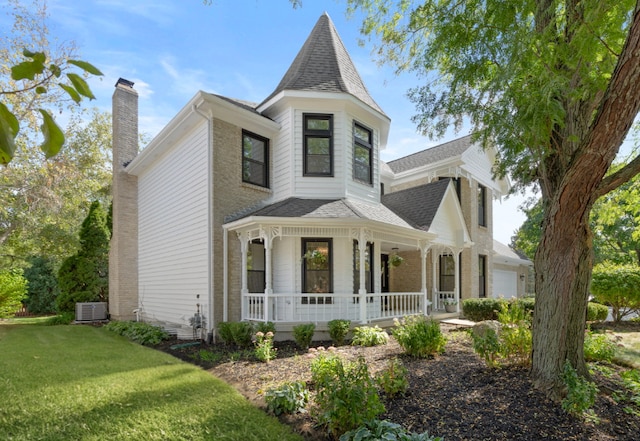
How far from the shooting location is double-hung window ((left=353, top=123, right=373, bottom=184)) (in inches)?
488

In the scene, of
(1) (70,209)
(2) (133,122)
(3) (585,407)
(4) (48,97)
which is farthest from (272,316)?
(4) (48,97)

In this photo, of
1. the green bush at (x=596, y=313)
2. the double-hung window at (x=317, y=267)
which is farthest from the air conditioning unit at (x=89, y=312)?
the green bush at (x=596, y=313)

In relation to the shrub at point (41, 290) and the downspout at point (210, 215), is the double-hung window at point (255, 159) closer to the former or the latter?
the downspout at point (210, 215)

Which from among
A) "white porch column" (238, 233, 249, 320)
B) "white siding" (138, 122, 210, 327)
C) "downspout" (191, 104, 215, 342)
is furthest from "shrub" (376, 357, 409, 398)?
"white siding" (138, 122, 210, 327)

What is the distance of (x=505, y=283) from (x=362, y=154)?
1351 cm

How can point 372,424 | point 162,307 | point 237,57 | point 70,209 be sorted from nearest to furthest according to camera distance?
point 372,424
point 237,57
point 162,307
point 70,209

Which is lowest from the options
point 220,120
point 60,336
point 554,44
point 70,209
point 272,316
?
point 60,336

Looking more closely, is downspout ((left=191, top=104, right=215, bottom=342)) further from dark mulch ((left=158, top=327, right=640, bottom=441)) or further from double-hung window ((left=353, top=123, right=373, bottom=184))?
double-hung window ((left=353, top=123, right=373, bottom=184))

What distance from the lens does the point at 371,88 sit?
14.4 meters

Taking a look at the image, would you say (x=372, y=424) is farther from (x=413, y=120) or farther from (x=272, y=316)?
(x=272, y=316)

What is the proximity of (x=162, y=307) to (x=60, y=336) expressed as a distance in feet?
9.88

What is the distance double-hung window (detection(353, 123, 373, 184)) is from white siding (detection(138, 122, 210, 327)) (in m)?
4.47

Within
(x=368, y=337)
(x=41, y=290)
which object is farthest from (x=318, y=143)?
(x=41, y=290)

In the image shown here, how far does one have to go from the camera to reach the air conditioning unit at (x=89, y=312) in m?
16.2
